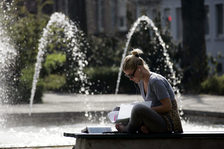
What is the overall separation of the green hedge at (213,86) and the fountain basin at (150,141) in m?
12.3

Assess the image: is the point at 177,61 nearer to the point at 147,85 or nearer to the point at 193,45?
the point at 193,45

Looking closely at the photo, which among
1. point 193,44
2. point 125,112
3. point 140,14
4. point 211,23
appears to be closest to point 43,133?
point 125,112

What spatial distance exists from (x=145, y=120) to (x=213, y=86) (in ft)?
42.2

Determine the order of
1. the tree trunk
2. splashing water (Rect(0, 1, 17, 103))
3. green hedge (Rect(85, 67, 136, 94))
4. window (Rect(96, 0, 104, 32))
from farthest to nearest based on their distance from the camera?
window (Rect(96, 0, 104, 32)) → the tree trunk → green hedge (Rect(85, 67, 136, 94)) → splashing water (Rect(0, 1, 17, 103))

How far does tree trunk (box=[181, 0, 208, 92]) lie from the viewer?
1977 centimetres

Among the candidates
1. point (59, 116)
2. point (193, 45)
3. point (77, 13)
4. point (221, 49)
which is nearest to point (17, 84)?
point (59, 116)

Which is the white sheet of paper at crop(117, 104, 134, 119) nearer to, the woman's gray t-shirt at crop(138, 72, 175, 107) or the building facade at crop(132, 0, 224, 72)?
the woman's gray t-shirt at crop(138, 72, 175, 107)

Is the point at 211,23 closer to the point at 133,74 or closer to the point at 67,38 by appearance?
the point at 67,38

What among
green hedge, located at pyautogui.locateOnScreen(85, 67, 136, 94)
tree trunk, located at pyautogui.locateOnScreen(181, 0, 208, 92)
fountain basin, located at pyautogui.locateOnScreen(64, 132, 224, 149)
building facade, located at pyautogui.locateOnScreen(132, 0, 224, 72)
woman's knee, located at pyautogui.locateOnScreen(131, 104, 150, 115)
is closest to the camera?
fountain basin, located at pyautogui.locateOnScreen(64, 132, 224, 149)

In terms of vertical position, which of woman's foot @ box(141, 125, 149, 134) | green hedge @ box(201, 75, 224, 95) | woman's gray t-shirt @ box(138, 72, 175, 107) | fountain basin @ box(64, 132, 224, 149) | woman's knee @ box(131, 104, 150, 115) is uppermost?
woman's gray t-shirt @ box(138, 72, 175, 107)

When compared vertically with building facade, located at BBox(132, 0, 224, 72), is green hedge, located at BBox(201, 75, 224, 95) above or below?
below

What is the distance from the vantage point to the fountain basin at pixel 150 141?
5.68m

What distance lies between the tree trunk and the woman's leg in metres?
13.8

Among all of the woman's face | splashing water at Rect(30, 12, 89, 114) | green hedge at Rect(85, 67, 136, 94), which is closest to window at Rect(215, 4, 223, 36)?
splashing water at Rect(30, 12, 89, 114)
